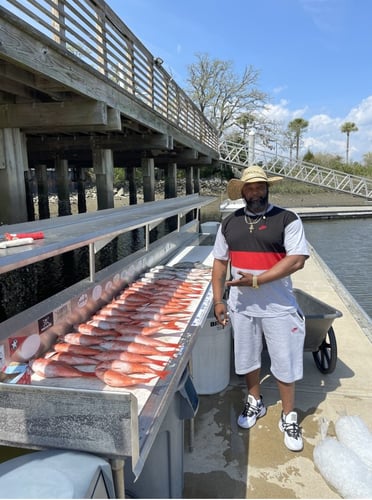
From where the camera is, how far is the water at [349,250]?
936 cm

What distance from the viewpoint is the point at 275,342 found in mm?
2787

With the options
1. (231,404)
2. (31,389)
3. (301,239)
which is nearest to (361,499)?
(231,404)

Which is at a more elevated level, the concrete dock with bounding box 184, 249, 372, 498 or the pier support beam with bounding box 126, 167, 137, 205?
the pier support beam with bounding box 126, 167, 137, 205

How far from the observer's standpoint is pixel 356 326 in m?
5.14

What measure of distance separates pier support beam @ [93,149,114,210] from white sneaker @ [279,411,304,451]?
8.47 meters

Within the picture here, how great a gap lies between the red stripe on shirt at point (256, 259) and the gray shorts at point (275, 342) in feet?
1.30

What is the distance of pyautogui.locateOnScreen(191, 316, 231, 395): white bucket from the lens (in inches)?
128

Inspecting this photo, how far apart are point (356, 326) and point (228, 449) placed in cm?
313

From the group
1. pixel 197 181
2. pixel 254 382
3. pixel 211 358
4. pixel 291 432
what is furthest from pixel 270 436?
pixel 197 181

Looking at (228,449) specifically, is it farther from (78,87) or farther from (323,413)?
(78,87)

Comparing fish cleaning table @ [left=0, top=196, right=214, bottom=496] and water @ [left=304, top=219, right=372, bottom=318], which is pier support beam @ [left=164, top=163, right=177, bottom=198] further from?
fish cleaning table @ [left=0, top=196, right=214, bottom=496]

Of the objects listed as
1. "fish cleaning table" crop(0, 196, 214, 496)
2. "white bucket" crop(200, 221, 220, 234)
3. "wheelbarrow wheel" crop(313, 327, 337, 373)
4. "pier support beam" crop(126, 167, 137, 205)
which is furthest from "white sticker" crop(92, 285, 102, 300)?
"pier support beam" crop(126, 167, 137, 205)

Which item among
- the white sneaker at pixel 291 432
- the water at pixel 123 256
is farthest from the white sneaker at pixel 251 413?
the water at pixel 123 256

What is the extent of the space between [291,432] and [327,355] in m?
1.22
